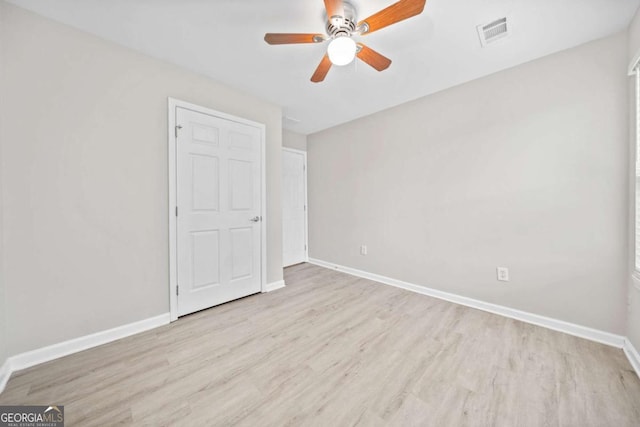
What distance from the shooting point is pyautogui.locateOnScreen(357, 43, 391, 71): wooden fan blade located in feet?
5.45

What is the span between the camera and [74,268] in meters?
1.77

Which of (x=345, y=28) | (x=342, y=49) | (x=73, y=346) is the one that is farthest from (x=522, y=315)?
(x=73, y=346)

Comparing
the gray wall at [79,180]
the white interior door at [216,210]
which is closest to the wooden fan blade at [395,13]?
the white interior door at [216,210]

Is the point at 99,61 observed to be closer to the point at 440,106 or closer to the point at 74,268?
the point at 74,268

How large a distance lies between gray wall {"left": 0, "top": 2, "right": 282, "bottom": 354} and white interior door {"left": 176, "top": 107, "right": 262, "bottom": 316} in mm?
174

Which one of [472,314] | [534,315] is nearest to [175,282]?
[472,314]

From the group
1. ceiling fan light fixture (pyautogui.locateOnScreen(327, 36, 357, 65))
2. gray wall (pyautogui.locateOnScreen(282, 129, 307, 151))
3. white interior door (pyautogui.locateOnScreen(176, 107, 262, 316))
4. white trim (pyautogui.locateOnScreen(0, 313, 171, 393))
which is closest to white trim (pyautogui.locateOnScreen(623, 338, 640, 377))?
ceiling fan light fixture (pyautogui.locateOnScreen(327, 36, 357, 65))

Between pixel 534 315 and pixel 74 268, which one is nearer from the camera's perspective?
pixel 74 268

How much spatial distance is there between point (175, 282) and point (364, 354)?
1866mm

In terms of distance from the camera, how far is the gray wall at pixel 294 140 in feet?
13.5

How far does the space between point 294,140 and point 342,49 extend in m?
2.80

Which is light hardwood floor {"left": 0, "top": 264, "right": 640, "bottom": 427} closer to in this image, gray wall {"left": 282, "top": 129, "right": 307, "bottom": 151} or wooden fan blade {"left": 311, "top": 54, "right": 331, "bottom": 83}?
wooden fan blade {"left": 311, "top": 54, "right": 331, "bottom": 83}

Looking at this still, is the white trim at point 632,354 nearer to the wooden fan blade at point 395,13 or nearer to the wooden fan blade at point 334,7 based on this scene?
the wooden fan blade at point 395,13

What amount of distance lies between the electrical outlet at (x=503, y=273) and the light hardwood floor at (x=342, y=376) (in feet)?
1.27
